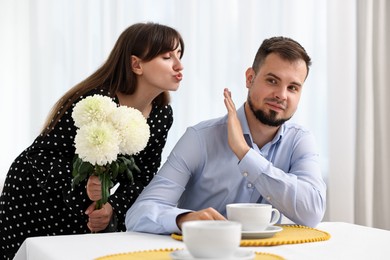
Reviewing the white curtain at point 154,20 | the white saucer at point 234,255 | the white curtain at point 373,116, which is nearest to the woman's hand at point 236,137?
the white saucer at point 234,255

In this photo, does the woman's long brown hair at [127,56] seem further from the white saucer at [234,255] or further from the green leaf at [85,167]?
the white saucer at [234,255]

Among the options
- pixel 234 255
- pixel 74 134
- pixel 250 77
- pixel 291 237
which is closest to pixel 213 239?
pixel 234 255

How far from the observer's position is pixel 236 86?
161 inches

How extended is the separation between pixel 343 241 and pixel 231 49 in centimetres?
265

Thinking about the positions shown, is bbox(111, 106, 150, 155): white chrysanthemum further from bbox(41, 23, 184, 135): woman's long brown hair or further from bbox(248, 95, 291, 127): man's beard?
bbox(41, 23, 184, 135): woman's long brown hair

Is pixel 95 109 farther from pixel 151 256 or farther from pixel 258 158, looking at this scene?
pixel 151 256

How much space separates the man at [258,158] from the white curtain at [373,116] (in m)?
2.32

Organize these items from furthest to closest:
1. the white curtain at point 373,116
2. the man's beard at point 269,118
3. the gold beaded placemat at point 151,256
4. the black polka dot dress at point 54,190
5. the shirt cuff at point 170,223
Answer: the white curtain at point 373,116, the black polka dot dress at point 54,190, the man's beard at point 269,118, the shirt cuff at point 170,223, the gold beaded placemat at point 151,256

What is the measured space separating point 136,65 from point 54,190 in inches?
22.8

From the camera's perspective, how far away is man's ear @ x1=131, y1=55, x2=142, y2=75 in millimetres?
2578

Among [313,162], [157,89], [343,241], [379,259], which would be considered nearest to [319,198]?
[313,162]

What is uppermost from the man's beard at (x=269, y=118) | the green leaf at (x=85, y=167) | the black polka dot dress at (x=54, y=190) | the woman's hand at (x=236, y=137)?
the man's beard at (x=269, y=118)

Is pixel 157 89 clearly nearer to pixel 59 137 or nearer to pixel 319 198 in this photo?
pixel 59 137

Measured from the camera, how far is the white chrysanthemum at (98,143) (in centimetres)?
170
